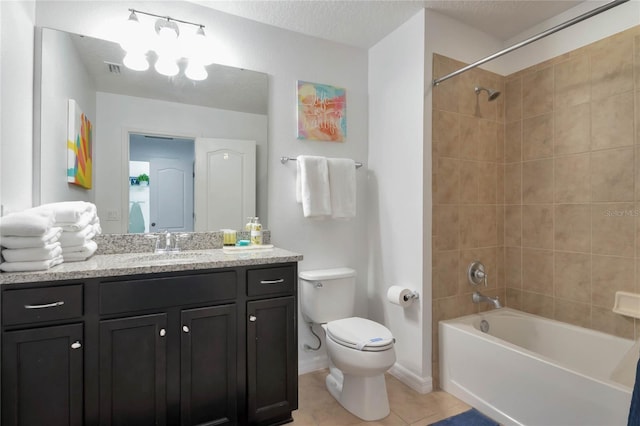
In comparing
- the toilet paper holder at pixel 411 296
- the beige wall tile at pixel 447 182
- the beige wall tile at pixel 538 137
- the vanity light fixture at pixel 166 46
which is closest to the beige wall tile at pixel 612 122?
the beige wall tile at pixel 538 137

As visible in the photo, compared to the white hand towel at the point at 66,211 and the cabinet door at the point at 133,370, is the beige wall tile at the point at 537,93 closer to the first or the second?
the cabinet door at the point at 133,370

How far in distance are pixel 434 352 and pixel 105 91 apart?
8.28 ft

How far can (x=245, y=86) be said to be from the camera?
2189mm

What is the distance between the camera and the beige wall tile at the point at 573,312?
2.03 meters

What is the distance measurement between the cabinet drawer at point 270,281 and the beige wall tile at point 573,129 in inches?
75.4

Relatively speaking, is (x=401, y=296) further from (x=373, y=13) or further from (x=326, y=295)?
(x=373, y=13)

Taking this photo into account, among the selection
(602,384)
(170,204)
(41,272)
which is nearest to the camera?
(41,272)

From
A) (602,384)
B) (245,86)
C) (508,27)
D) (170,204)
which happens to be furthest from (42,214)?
(508,27)

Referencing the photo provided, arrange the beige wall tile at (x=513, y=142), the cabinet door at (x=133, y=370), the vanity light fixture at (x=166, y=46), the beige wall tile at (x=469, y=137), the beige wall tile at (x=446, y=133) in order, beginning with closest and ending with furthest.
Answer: the cabinet door at (x=133, y=370), the vanity light fixture at (x=166, y=46), the beige wall tile at (x=446, y=133), the beige wall tile at (x=469, y=137), the beige wall tile at (x=513, y=142)

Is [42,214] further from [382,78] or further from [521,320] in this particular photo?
[521,320]

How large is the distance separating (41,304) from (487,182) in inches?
103

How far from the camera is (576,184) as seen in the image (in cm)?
208

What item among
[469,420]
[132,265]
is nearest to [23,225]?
[132,265]

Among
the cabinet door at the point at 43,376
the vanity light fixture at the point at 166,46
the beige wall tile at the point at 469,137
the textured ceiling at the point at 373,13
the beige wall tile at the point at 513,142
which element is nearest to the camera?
the cabinet door at the point at 43,376
